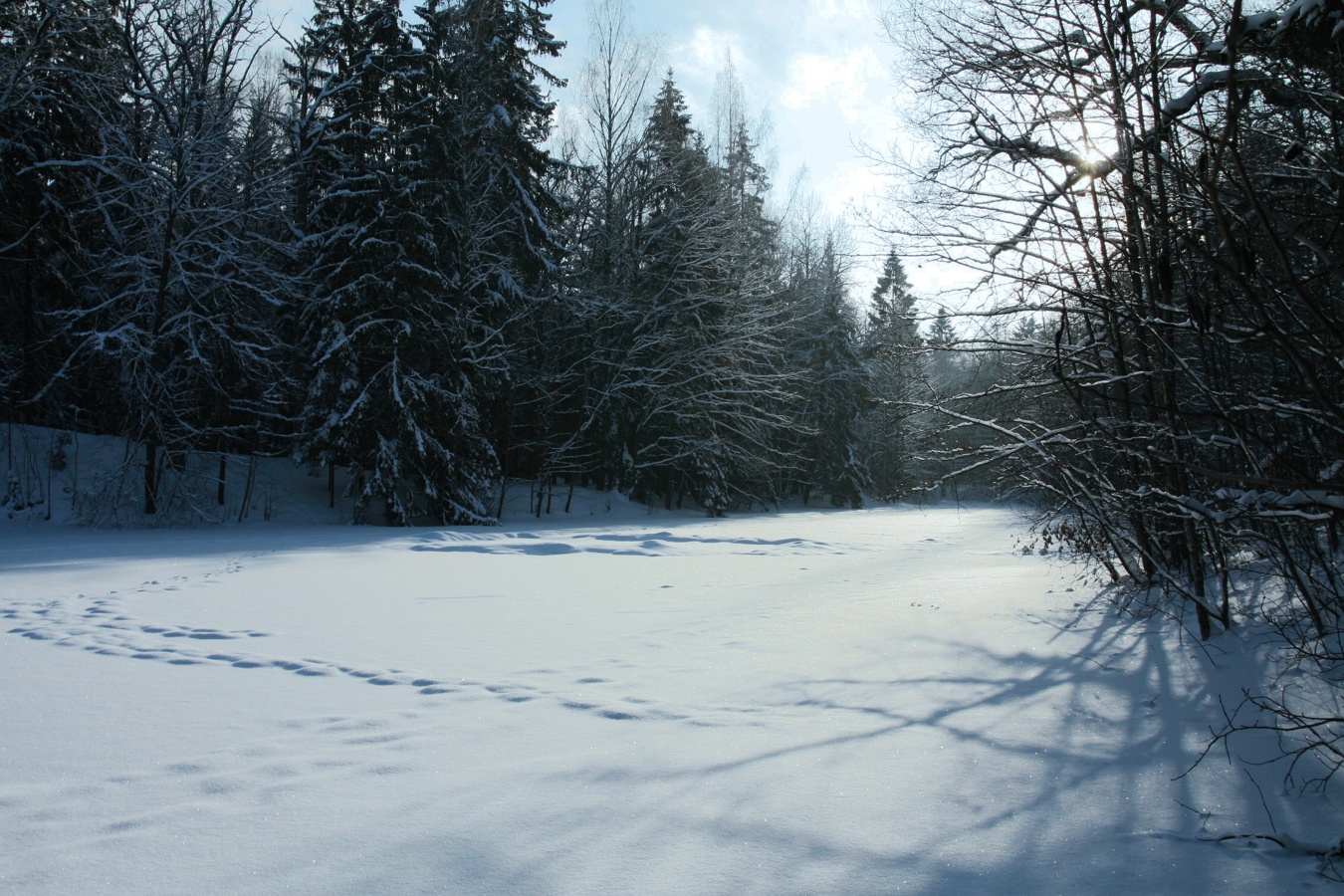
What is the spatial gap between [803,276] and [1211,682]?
30851 millimetres

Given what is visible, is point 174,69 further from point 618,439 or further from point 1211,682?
point 1211,682

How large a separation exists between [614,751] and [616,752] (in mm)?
13

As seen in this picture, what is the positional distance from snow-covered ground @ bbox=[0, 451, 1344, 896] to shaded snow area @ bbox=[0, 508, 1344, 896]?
15mm

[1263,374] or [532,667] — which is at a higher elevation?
[1263,374]

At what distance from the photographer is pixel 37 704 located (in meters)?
3.14

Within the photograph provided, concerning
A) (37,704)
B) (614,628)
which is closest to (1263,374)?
(614,628)

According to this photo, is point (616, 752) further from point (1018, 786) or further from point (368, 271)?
point (368, 271)

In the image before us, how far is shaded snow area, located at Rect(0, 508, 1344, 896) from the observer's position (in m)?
2.02

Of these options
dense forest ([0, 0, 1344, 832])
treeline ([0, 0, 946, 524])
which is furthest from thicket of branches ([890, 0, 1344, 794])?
treeline ([0, 0, 946, 524])

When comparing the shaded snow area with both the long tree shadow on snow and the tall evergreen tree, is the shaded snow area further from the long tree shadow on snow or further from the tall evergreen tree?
the tall evergreen tree

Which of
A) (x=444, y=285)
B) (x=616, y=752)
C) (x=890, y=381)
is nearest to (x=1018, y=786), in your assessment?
(x=616, y=752)

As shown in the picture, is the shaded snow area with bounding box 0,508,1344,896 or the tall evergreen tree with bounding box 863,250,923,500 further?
the tall evergreen tree with bounding box 863,250,923,500

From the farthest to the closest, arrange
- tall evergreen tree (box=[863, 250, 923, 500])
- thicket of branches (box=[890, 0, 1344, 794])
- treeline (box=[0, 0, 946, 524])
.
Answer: treeline (box=[0, 0, 946, 524]) → tall evergreen tree (box=[863, 250, 923, 500]) → thicket of branches (box=[890, 0, 1344, 794])

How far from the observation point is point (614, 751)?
9.30 feet
